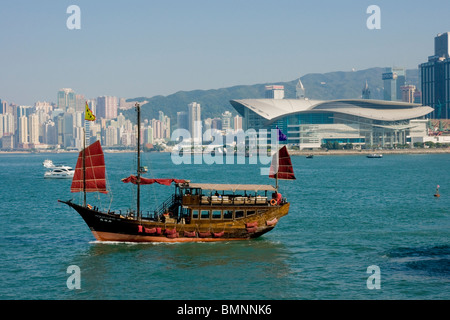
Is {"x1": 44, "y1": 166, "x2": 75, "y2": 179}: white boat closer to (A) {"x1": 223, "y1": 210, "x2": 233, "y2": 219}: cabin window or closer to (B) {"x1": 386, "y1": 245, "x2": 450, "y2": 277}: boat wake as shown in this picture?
(A) {"x1": 223, "y1": 210, "x2": 233, "y2": 219}: cabin window

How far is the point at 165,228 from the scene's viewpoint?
118ft

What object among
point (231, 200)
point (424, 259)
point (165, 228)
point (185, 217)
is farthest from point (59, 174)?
point (424, 259)

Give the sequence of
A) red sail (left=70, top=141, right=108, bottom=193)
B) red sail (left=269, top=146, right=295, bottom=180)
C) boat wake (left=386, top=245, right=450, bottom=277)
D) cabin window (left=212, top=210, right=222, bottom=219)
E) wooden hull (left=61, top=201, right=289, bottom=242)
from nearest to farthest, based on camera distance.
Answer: boat wake (left=386, top=245, right=450, bottom=277), wooden hull (left=61, top=201, right=289, bottom=242), red sail (left=70, top=141, right=108, bottom=193), cabin window (left=212, top=210, right=222, bottom=219), red sail (left=269, top=146, right=295, bottom=180)

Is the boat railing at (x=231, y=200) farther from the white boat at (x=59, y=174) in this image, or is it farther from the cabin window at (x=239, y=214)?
the white boat at (x=59, y=174)

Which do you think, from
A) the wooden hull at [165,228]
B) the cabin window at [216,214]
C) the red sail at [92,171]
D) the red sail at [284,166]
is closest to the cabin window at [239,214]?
the wooden hull at [165,228]

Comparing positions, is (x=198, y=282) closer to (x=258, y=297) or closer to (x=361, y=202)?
(x=258, y=297)

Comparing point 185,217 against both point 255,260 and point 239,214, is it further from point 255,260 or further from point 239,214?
point 255,260

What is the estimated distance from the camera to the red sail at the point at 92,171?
121 feet

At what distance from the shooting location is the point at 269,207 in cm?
Answer: 3712

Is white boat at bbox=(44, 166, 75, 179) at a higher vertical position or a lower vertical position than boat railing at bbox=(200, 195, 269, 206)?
lower

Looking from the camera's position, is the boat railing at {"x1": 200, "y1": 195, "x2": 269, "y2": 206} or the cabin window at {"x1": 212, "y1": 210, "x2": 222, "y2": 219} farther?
the cabin window at {"x1": 212, "y1": 210, "x2": 222, "y2": 219}

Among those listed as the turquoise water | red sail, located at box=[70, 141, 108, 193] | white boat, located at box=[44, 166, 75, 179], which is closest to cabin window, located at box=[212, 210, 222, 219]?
the turquoise water

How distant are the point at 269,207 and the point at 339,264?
23.4ft

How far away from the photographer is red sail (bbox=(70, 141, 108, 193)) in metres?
37.0
